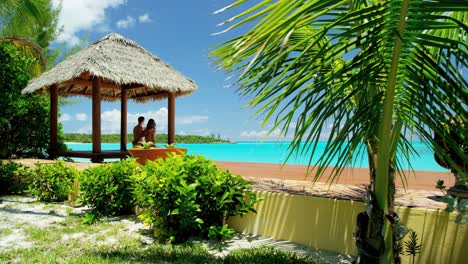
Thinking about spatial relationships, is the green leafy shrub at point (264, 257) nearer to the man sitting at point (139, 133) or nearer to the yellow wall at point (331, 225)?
the yellow wall at point (331, 225)

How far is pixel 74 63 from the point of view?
9430 mm

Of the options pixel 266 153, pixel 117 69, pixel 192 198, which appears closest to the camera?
pixel 192 198

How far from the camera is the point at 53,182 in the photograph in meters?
6.80

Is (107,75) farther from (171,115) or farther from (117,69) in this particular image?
(171,115)

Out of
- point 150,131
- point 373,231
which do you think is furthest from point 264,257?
point 150,131

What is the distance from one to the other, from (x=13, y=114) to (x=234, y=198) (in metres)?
7.55

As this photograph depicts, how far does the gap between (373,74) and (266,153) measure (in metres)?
35.5

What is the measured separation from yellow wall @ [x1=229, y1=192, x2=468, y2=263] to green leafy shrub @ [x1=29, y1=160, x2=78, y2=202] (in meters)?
3.57

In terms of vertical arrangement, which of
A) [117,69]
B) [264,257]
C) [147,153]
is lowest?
[264,257]

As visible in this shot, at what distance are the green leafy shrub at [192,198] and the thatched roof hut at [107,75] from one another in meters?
5.06

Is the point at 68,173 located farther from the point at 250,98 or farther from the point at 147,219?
the point at 250,98

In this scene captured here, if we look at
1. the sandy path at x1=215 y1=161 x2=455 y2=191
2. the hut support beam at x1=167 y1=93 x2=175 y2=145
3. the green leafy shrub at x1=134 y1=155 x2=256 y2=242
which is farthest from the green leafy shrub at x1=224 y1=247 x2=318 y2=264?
the hut support beam at x1=167 y1=93 x2=175 y2=145

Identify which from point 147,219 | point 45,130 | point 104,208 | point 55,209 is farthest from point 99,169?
point 45,130

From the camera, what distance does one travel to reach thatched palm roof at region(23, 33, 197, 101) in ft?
29.1
